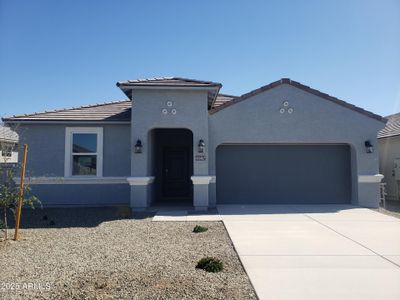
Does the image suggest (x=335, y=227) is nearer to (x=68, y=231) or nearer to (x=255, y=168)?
(x=255, y=168)

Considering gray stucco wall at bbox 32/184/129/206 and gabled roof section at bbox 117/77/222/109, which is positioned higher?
gabled roof section at bbox 117/77/222/109

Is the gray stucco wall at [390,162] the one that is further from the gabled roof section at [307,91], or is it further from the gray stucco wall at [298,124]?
the gabled roof section at [307,91]

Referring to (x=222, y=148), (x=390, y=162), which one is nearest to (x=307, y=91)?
(x=222, y=148)

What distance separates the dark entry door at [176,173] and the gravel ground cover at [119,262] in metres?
5.74

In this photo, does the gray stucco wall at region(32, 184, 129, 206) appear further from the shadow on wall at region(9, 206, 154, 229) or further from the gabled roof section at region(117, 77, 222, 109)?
the gabled roof section at region(117, 77, 222, 109)

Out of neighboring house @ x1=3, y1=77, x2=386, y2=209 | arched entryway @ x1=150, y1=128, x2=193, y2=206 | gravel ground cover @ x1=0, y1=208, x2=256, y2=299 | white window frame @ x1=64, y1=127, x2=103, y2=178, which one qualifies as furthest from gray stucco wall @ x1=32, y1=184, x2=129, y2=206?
gravel ground cover @ x1=0, y1=208, x2=256, y2=299

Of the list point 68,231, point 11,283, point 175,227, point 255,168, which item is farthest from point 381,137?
point 11,283

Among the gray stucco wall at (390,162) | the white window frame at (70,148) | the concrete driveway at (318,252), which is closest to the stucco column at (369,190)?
the concrete driveway at (318,252)

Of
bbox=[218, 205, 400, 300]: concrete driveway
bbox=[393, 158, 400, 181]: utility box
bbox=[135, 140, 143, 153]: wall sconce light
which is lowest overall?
bbox=[218, 205, 400, 300]: concrete driveway

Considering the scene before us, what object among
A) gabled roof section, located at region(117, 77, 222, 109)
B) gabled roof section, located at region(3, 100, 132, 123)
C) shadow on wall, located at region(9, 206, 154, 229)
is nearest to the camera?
shadow on wall, located at region(9, 206, 154, 229)

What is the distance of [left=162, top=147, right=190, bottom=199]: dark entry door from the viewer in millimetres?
15031

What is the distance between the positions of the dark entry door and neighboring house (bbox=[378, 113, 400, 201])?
35.0 ft

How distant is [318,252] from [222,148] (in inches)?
277

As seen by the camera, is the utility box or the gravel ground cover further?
the utility box
